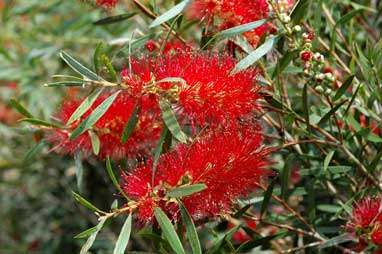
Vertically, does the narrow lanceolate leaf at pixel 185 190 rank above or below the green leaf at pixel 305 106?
below

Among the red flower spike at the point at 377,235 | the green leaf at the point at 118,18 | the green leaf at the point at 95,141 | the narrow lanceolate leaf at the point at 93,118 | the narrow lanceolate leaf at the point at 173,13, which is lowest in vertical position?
the red flower spike at the point at 377,235

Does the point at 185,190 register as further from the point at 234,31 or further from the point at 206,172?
the point at 234,31

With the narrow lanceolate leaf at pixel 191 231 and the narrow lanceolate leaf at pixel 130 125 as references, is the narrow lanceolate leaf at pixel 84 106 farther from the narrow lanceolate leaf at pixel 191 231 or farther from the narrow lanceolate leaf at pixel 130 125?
the narrow lanceolate leaf at pixel 191 231

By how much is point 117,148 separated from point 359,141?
0.64 m

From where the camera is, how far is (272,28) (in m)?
1.64

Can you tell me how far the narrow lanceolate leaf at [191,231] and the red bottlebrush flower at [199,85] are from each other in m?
0.20

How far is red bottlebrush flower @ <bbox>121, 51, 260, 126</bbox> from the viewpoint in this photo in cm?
139

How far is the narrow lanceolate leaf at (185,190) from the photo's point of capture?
1.27 metres

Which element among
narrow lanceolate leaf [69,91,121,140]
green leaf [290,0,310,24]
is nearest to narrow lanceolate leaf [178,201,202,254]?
narrow lanceolate leaf [69,91,121,140]

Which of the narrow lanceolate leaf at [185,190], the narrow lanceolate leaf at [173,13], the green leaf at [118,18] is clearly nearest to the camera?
the narrow lanceolate leaf at [185,190]

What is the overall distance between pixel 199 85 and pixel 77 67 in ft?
0.89

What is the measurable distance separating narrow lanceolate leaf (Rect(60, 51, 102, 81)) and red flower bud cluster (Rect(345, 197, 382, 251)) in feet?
2.28

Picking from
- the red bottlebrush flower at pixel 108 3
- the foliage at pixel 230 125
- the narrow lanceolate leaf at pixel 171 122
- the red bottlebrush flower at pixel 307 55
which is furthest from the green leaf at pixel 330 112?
the red bottlebrush flower at pixel 108 3

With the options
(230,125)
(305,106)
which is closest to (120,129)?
(230,125)
